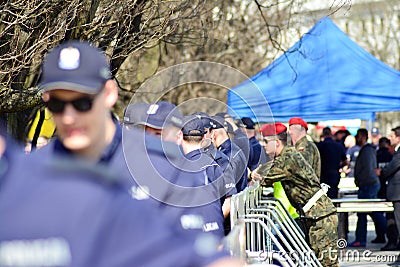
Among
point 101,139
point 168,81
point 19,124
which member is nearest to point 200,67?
point 168,81

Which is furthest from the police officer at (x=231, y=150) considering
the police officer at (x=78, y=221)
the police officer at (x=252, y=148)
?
the police officer at (x=78, y=221)

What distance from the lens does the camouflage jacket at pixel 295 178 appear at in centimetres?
996

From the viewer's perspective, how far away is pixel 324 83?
15008 millimetres

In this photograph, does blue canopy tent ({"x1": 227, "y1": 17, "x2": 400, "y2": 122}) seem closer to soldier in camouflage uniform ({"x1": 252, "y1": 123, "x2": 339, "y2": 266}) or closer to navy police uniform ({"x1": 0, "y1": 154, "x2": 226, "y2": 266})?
soldier in camouflage uniform ({"x1": 252, "y1": 123, "x2": 339, "y2": 266})

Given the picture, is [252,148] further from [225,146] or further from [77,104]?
[77,104]

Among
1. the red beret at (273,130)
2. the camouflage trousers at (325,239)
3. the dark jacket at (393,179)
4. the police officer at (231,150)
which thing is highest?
the red beret at (273,130)

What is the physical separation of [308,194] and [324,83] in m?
5.21

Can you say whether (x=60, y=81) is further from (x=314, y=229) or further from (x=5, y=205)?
(x=314, y=229)

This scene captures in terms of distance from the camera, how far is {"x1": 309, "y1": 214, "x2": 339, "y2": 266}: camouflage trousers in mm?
9961

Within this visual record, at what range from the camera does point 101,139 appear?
230 centimetres

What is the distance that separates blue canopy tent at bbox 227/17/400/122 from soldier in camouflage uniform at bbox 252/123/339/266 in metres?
3.92

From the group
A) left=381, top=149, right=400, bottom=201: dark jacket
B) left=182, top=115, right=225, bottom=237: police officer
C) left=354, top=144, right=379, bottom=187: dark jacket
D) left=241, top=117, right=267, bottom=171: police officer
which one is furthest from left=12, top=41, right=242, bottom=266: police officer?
left=354, top=144, right=379, bottom=187: dark jacket

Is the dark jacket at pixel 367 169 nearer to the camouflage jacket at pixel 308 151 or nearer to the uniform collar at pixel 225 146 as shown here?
the camouflage jacket at pixel 308 151

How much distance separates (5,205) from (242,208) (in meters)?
5.76
